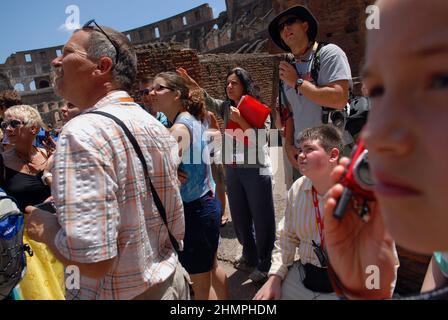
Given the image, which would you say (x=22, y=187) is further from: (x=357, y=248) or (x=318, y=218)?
(x=357, y=248)

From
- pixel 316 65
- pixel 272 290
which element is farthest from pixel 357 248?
pixel 316 65

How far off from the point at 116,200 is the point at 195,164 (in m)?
1.30

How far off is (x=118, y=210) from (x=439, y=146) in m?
1.07

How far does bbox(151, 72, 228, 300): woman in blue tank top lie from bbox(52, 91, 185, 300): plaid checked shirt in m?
0.80

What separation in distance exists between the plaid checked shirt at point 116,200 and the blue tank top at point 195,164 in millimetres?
845

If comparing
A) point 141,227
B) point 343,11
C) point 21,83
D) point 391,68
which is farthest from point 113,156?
point 21,83

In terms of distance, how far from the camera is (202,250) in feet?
7.82

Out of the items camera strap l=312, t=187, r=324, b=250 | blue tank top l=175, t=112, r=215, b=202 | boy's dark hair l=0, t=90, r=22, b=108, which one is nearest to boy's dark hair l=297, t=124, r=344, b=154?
camera strap l=312, t=187, r=324, b=250

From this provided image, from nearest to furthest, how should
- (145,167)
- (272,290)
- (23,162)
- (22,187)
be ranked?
(145,167) → (272,290) → (22,187) → (23,162)

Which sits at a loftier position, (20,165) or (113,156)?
(113,156)

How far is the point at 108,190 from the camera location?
1.22 meters

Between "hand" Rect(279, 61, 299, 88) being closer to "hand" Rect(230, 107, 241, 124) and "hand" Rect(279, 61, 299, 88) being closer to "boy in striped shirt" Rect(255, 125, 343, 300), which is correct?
"boy in striped shirt" Rect(255, 125, 343, 300)

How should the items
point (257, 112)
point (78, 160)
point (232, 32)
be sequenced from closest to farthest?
point (78, 160)
point (257, 112)
point (232, 32)

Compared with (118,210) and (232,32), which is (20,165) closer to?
(118,210)
